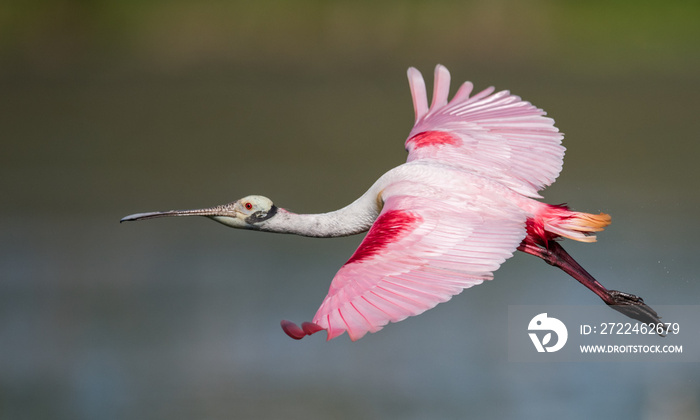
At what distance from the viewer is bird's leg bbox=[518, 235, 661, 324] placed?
3.19m

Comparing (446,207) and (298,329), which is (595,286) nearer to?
(446,207)

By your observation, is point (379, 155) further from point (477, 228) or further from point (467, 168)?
point (477, 228)

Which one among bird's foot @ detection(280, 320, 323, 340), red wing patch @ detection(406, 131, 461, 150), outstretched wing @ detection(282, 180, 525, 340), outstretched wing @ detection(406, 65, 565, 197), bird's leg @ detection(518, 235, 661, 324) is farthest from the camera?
red wing patch @ detection(406, 131, 461, 150)

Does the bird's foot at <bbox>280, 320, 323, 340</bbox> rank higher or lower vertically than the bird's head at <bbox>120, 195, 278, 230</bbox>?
lower

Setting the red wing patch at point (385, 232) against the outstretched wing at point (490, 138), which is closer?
the red wing patch at point (385, 232)

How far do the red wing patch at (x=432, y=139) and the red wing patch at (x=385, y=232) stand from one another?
0.60m

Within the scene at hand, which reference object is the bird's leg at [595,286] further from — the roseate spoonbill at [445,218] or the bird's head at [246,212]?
the bird's head at [246,212]

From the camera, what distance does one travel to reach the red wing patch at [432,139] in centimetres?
348

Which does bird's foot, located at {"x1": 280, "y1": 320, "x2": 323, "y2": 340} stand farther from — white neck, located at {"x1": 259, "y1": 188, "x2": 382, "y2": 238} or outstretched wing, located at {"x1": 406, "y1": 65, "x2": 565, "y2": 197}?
outstretched wing, located at {"x1": 406, "y1": 65, "x2": 565, "y2": 197}

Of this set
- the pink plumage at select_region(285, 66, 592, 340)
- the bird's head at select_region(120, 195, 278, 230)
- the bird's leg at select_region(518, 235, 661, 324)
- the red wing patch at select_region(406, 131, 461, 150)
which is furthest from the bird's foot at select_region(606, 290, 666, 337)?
the bird's head at select_region(120, 195, 278, 230)

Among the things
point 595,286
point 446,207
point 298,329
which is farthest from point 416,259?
point 595,286

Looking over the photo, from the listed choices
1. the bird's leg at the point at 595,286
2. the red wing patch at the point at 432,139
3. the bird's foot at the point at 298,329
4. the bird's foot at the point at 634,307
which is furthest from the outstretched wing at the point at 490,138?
the bird's foot at the point at 298,329

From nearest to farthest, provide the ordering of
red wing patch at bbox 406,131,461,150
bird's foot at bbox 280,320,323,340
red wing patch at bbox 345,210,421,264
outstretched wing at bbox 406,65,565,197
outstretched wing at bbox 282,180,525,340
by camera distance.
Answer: bird's foot at bbox 280,320,323,340 < outstretched wing at bbox 282,180,525,340 < red wing patch at bbox 345,210,421,264 < outstretched wing at bbox 406,65,565,197 < red wing patch at bbox 406,131,461,150

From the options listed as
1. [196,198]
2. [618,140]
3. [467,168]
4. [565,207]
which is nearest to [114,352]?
[196,198]
